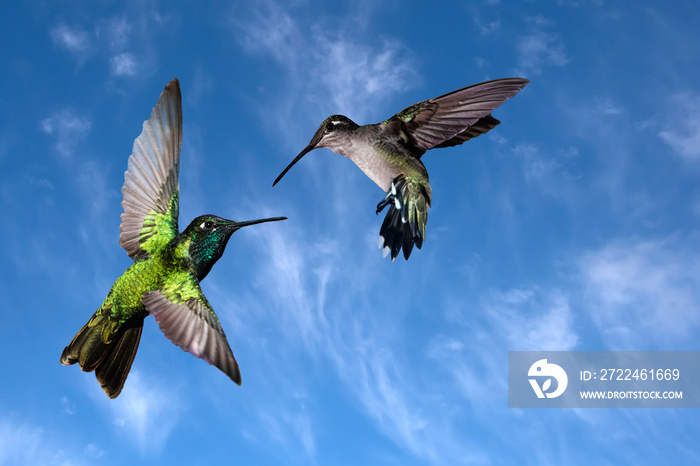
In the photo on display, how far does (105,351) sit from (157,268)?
0.50 meters

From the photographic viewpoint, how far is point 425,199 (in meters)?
3.34

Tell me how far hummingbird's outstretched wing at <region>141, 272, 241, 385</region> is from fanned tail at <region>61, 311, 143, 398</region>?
0.41 m

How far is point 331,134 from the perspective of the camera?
3262mm

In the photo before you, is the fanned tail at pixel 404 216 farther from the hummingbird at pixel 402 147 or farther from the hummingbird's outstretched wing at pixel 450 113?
the hummingbird's outstretched wing at pixel 450 113

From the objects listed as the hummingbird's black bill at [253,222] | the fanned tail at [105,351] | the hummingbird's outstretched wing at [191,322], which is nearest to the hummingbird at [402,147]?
the hummingbird's black bill at [253,222]

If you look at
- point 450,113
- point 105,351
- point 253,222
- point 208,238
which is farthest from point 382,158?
point 105,351

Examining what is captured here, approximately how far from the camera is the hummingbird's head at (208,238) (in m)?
2.49


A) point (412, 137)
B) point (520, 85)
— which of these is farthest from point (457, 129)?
point (520, 85)

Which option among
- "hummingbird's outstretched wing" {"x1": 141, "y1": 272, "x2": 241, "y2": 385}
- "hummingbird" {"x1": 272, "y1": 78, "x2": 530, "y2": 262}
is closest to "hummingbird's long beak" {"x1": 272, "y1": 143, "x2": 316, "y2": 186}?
"hummingbird" {"x1": 272, "y1": 78, "x2": 530, "y2": 262}

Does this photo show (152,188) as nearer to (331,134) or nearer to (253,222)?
(253,222)

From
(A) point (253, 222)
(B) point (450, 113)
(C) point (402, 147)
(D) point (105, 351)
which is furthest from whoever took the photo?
(C) point (402, 147)

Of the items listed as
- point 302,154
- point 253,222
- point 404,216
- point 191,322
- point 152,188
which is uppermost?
point 302,154

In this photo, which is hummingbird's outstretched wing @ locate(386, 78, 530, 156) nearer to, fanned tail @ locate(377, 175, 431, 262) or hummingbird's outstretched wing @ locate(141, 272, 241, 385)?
fanned tail @ locate(377, 175, 431, 262)

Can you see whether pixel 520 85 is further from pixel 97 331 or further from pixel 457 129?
pixel 97 331
